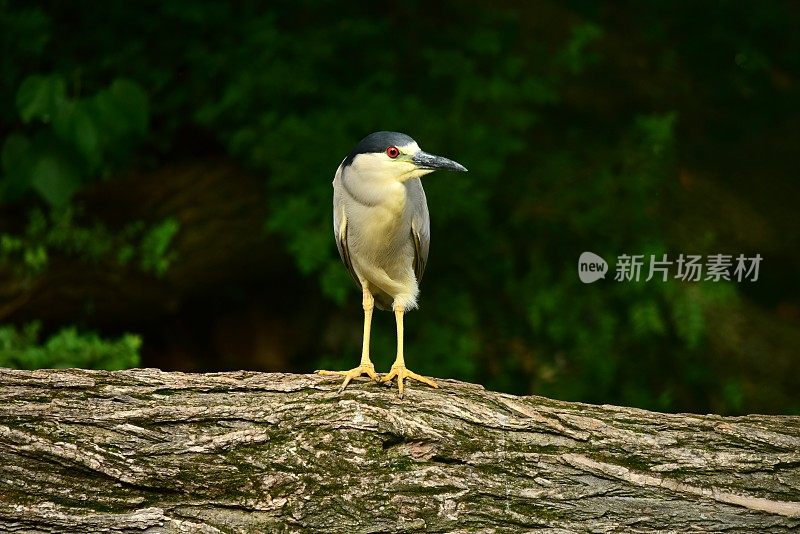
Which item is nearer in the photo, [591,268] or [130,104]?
[130,104]

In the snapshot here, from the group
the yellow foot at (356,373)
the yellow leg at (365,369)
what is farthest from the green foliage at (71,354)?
the yellow foot at (356,373)

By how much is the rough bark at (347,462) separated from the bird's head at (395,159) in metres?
0.81

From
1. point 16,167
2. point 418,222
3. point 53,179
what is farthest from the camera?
point 16,167

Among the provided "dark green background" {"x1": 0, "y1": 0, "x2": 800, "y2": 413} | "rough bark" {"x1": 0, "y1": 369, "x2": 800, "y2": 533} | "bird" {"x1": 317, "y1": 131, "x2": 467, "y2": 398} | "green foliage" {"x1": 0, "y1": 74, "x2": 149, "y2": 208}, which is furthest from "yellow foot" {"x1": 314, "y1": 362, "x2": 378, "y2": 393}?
"green foliage" {"x1": 0, "y1": 74, "x2": 149, "y2": 208}

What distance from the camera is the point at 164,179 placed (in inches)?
219

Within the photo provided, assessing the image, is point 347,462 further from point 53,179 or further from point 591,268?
point 591,268

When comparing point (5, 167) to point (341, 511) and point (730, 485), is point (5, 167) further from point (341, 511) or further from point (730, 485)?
point (730, 485)

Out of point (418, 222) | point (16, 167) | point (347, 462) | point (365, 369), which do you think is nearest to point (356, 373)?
point (365, 369)

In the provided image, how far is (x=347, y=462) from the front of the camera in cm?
293

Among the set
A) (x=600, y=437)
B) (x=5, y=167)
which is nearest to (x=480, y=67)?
(x=5, y=167)

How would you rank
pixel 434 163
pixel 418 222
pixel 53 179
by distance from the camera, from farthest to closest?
pixel 53 179, pixel 418 222, pixel 434 163

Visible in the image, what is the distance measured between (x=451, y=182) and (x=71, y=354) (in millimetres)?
2110

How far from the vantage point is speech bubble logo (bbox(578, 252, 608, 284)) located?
17.4 ft

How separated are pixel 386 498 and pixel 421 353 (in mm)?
2404
